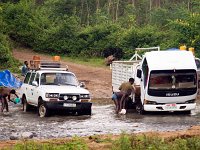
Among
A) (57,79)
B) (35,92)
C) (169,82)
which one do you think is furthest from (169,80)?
(35,92)

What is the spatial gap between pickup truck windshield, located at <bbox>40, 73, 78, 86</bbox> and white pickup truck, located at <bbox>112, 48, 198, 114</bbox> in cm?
282

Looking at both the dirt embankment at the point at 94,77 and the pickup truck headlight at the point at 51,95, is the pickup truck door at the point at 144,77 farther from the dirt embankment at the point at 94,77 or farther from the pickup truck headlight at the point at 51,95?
the dirt embankment at the point at 94,77

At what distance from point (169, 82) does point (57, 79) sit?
4.31 m

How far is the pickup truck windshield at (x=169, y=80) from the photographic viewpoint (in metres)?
18.5

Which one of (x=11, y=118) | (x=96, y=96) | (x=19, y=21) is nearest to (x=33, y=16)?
(x=19, y=21)

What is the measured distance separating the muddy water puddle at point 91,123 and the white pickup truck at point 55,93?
411mm

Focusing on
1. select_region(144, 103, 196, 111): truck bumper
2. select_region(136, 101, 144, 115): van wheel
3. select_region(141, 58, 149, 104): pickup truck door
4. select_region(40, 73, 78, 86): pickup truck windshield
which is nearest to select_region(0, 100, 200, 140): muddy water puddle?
select_region(136, 101, 144, 115): van wheel

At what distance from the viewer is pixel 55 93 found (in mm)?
17844

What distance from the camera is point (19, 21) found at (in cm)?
5012

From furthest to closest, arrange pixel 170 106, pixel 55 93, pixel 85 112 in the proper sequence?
1. pixel 85 112
2. pixel 170 106
3. pixel 55 93

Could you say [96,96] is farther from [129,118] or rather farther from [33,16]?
[33,16]

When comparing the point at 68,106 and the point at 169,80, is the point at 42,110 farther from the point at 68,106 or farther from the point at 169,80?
the point at 169,80

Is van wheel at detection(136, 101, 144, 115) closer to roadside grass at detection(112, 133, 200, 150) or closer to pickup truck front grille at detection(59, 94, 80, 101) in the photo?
pickup truck front grille at detection(59, 94, 80, 101)

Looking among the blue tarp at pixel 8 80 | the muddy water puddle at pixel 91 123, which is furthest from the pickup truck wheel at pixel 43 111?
the blue tarp at pixel 8 80
